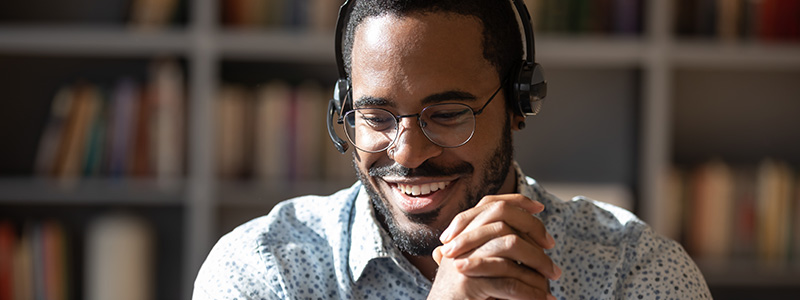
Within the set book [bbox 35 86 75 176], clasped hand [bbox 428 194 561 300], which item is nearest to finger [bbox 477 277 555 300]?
clasped hand [bbox 428 194 561 300]

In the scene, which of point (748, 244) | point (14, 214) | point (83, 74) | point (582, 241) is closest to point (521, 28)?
point (582, 241)

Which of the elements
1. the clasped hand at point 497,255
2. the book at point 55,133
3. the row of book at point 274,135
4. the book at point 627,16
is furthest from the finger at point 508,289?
the book at point 55,133

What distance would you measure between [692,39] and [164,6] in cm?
152

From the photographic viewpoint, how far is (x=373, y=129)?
3.76 ft

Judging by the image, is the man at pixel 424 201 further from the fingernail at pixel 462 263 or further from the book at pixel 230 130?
the book at pixel 230 130

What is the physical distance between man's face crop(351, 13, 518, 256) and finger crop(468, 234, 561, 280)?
16cm

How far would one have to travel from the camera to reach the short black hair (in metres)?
1.13

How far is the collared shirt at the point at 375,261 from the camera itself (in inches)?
45.4

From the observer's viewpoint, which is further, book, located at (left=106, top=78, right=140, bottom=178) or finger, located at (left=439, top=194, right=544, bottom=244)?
book, located at (left=106, top=78, right=140, bottom=178)

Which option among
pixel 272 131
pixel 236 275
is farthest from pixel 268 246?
pixel 272 131

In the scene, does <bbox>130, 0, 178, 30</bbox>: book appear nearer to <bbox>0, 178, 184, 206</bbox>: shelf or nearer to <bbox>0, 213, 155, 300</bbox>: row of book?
<bbox>0, 178, 184, 206</bbox>: shelf

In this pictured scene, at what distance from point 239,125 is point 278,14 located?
1.13 feet

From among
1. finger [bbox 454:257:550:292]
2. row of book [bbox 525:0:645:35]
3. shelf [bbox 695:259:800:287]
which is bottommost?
shelf [bbox 695:259:800:287]

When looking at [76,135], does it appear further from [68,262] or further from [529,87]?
[529,87]
